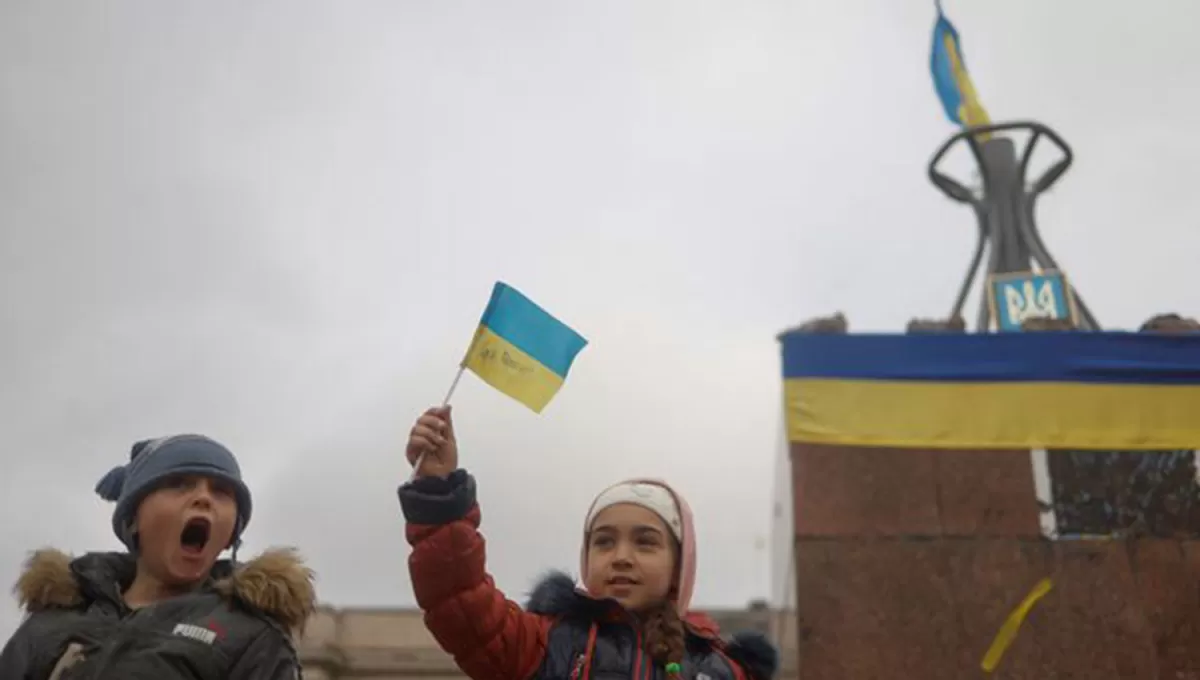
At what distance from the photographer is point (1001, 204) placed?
1470 centimetres

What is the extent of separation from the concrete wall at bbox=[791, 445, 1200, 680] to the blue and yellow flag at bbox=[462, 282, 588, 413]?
465 cm

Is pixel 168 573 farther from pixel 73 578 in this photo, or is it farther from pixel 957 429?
pixel 957 429

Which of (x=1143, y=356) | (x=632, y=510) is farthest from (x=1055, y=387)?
(x=632, y=510)

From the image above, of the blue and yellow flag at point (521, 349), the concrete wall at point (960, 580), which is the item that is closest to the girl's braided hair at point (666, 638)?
the blue and yellow flag at point (521, 349)

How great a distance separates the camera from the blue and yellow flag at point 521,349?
325cm

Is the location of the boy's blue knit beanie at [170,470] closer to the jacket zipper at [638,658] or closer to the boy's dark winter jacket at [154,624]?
the boy's dark winter jacket at [154,624]

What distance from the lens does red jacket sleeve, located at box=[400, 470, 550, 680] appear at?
2844 mm

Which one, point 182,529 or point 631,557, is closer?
point 182,529

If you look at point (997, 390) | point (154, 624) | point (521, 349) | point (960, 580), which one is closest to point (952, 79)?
point (997, 390)

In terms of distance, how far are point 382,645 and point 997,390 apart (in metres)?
18.4

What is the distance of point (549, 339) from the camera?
3.34 m

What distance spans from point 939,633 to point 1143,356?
2633 mm

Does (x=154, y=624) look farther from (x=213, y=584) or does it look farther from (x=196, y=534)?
(x=196, y=534)

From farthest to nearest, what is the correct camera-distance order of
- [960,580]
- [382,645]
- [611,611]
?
1. [382,645]
2. [960,580]
3. [611,611]
